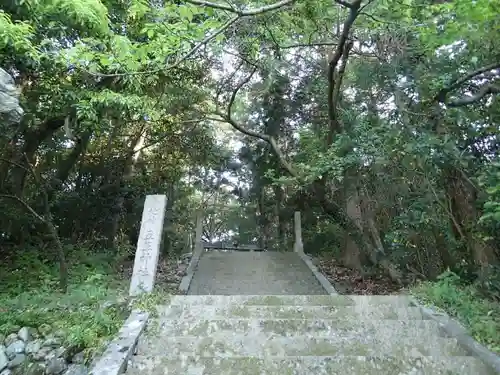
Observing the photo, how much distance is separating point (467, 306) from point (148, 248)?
3.97 m

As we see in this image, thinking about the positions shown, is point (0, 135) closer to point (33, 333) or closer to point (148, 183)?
point (33, 333)

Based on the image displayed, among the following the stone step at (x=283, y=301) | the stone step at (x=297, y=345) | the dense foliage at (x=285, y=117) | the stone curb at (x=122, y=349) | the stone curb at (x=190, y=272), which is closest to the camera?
the stone curb at (x=122, y=349)

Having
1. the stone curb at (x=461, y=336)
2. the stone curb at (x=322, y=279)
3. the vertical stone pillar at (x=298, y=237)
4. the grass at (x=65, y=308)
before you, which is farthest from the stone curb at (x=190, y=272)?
the stone curb at (x=461, y=336)

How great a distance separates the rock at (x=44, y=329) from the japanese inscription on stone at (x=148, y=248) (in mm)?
969

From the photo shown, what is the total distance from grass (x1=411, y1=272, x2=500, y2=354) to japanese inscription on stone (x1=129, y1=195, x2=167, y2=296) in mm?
3385

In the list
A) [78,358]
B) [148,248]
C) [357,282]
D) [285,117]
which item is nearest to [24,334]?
[78,358]

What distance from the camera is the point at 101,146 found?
36.9 feet

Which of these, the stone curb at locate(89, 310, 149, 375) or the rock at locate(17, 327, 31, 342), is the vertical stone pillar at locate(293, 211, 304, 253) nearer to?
the stone curb at locate(89, 310, 149, 375)

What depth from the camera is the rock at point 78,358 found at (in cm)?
410

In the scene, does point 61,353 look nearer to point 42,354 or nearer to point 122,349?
point 42,354

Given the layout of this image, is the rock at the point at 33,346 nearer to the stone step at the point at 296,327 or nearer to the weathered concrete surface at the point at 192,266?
the stone step at the point at 296,327

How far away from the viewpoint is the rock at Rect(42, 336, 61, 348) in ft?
14.5

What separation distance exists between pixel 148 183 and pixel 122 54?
6776 mm

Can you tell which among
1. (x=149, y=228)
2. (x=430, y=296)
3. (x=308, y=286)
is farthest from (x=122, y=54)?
(x=308, y=286)
